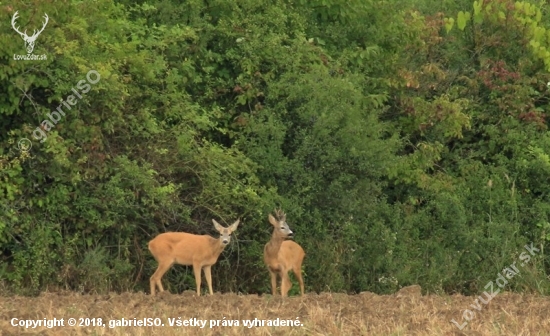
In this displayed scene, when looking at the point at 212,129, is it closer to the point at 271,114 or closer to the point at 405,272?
the point at 271,114

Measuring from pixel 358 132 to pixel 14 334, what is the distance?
31.7 ft

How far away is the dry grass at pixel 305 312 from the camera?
40.2 ft

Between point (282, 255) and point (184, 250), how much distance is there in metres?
1.61

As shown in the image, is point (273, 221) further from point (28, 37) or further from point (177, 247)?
point (28, 37)

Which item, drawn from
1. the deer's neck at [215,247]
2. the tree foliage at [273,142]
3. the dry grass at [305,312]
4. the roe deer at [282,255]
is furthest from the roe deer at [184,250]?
the dry grass at [305,312]

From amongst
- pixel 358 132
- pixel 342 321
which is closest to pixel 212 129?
Result: pixel 358 132

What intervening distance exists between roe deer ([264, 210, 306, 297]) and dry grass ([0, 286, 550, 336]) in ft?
7.40

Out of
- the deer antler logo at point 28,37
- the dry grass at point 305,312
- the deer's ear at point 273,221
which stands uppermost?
the deer antler logo at point 28,37

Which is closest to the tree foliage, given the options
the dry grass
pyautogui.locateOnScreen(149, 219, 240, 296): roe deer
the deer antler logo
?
the deer antler logo

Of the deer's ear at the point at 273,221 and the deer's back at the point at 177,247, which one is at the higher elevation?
the deer's ear at the point at 273,221

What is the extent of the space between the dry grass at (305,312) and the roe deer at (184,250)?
135 cm

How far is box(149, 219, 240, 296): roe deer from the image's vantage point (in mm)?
17750

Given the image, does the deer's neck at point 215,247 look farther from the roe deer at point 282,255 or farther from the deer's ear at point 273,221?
the deer's ear at point 273,221

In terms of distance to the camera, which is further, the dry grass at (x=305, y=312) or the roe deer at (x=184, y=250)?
the roe deer at (x=184, y=250)
